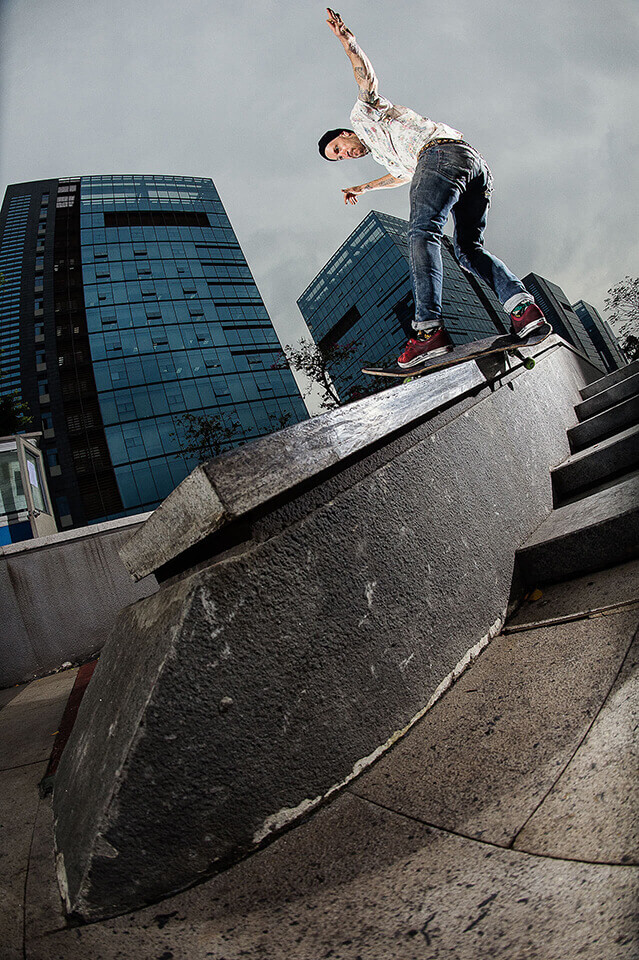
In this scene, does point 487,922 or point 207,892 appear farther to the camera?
point 207,892

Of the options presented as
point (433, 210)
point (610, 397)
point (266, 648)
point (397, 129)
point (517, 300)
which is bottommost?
point (266, 648)

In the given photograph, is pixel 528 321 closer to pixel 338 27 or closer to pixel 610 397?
pixel 610 397

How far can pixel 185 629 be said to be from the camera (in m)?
1.08

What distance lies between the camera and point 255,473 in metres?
1.23

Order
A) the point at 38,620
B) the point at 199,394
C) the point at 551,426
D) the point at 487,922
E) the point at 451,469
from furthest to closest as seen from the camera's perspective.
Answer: the point at 199,394 → the point at 38,620 → the point at 551,426 → the point at 451,469 → the point at 487,922

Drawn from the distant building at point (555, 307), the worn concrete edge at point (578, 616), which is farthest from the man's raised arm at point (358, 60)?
the distant building at point (555, 307)

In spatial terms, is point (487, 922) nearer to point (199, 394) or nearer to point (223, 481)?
point (223, 481)

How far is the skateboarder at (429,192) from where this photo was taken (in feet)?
9.52

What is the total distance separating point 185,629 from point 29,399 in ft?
185

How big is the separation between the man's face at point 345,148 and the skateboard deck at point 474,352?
1913mm

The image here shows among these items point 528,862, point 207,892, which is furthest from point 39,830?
point 528,862

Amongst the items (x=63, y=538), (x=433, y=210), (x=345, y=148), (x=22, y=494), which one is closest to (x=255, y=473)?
(x=433, y=210)

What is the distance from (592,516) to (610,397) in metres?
2.58

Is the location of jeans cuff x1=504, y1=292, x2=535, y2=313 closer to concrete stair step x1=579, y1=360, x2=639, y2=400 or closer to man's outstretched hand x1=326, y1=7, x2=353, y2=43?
concrete stair step x1=579, y1=360, x2=639, y2=400
